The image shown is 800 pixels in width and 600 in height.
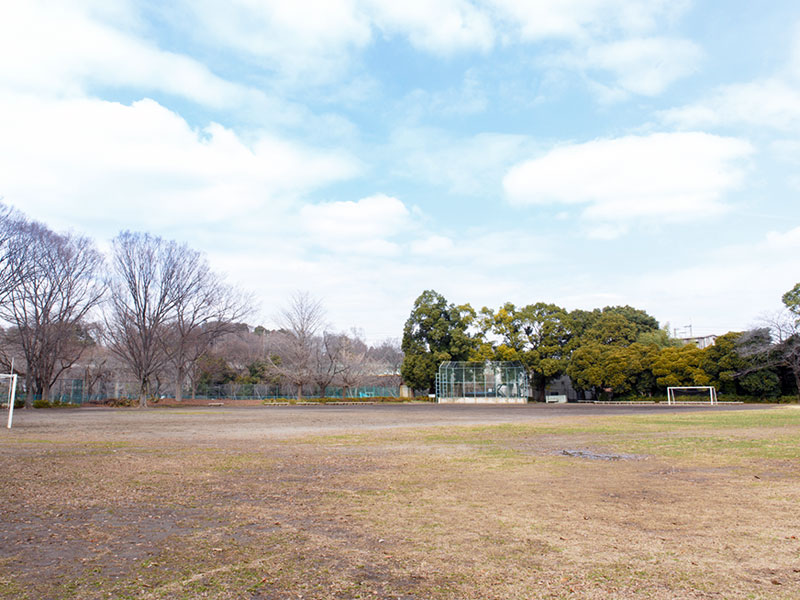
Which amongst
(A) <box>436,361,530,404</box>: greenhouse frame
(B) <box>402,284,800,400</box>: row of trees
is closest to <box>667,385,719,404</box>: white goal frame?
(B) <box>402,284,800,400</box>: row of trees

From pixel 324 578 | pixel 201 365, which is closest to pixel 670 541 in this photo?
pixel 324 578

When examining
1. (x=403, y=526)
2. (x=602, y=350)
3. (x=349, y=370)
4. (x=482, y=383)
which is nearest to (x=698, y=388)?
(x=602, y=350)

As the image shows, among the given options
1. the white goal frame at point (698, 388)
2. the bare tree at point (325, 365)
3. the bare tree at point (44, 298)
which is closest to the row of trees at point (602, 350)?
the white goal frame at point (698, 388)

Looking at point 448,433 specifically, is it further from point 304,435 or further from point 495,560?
point 495,560

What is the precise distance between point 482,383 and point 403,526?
182ft

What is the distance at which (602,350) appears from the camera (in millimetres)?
55469

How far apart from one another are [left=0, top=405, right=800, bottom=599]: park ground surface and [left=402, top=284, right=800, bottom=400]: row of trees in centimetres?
3940

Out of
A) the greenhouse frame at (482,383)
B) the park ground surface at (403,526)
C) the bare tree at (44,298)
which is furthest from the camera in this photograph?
the greenhouse frame at (482,383)

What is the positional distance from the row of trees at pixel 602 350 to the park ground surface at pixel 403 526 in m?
39.4

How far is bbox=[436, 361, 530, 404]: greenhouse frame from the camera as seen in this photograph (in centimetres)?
5862

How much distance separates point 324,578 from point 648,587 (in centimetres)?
212

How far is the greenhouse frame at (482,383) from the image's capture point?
2308 inches

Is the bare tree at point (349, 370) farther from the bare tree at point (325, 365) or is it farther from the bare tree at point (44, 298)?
the bare tree at point (44, 298)

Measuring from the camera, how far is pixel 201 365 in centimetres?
6306
